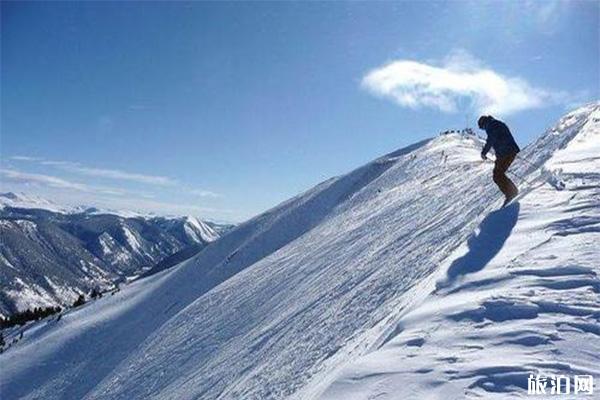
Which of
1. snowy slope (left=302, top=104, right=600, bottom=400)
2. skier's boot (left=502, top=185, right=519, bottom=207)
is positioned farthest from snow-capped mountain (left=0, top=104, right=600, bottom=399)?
skier's boot (left=502, top=185, right=519, bottom=207)

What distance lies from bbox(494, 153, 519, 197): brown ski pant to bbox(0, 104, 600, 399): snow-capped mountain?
0.48 meters

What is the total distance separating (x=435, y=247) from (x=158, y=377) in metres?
13.1

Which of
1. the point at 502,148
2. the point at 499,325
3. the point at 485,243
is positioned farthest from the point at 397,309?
the point at 502,148

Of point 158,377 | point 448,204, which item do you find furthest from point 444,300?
point 158,377

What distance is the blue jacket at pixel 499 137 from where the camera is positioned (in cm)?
1418

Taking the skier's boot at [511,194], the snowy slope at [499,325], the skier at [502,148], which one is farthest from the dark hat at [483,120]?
the snowy slope at [499,325]

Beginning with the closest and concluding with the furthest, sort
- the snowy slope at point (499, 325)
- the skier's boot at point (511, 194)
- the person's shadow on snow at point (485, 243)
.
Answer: the snowy slope at point (499, 325), the person's shadow on snow at point (485, 243), the skier's boot at point (511, 194)

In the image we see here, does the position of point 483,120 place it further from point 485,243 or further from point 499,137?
point 485,243

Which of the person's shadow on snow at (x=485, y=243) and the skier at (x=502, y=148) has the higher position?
the skier at (x=502, y=148)

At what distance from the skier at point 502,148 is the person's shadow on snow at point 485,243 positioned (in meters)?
1.55

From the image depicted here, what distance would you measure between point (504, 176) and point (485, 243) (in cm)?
427

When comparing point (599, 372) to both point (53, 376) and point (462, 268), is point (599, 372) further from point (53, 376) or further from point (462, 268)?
point (53, 376)

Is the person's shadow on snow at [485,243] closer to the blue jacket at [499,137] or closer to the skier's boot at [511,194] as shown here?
the skier's boot at [511,194]

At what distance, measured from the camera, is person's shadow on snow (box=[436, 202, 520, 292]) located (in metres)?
9.25
